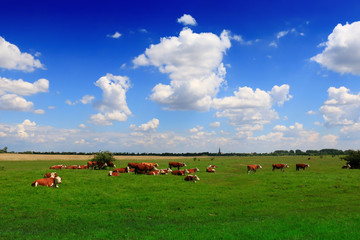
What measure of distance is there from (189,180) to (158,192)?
23.9 ft

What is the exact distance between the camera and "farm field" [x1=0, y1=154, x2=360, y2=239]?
12.0 meters

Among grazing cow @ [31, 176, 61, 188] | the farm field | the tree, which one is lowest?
the farm field

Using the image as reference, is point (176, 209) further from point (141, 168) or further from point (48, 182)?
point (141, 168)

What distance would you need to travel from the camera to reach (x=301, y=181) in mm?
26141

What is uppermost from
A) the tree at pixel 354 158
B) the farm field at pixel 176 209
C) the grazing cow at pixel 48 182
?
the tree at pixel 354 158

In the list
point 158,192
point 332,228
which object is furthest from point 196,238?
point 158,192

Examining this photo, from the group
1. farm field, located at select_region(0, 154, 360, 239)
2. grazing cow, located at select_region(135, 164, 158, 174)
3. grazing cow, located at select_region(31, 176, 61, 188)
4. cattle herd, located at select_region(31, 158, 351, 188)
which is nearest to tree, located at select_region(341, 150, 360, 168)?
cattle herd, located at select_region(31, 158, 351, 188)

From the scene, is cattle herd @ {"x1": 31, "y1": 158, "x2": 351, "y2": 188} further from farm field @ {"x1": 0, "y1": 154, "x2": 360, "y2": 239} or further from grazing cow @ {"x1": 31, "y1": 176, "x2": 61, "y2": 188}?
farm field @ {"x1": 0, "y1": 154, "x2": 360, "y2": 239}

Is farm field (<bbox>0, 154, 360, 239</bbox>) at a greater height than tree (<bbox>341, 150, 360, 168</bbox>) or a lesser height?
lesser

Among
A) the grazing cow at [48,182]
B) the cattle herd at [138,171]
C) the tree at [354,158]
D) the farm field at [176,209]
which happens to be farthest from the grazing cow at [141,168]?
the tree at [354,158]

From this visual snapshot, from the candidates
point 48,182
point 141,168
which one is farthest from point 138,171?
point 48,182

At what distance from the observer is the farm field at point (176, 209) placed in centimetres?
1197

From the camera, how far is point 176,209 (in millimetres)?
17078

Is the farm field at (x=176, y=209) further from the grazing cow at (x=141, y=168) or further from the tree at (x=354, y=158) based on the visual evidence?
the tree at (x=354, y=158)
